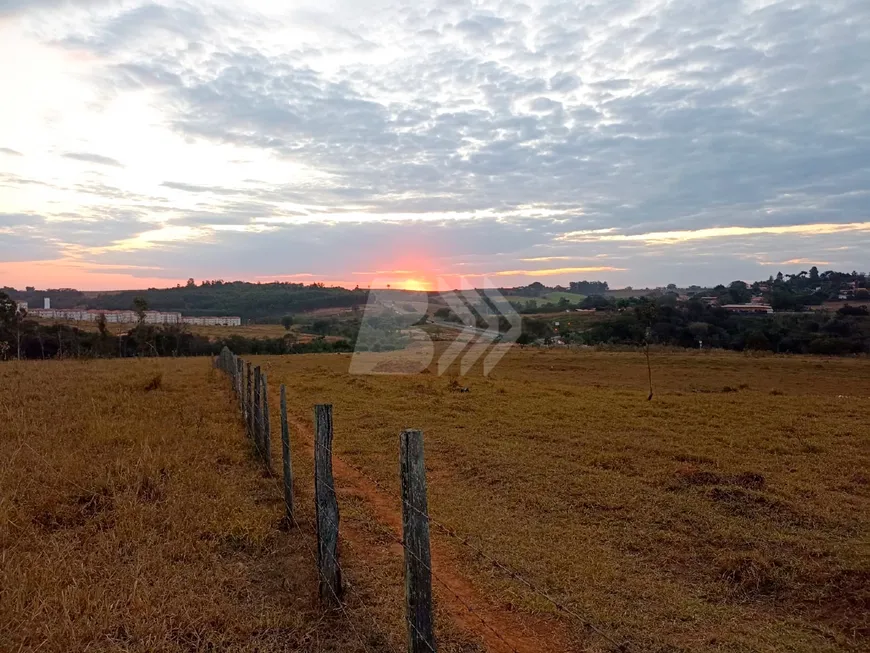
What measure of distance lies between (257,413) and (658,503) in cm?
608

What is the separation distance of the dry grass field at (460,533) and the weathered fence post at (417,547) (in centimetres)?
88

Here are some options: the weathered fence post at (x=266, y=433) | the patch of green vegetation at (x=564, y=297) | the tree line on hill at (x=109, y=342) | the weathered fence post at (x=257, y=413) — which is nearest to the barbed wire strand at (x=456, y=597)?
the weathered fence post at (x=266, y=433)

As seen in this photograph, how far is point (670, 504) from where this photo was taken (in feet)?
25.7

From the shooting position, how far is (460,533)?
6660mm

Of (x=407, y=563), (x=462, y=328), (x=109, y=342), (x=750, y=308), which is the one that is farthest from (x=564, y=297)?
(x=407, y=563)

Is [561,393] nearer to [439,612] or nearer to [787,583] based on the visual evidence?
[787,583]

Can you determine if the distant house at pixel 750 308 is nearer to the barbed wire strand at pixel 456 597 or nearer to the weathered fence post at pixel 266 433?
the weathered fence post at pixel 266 433

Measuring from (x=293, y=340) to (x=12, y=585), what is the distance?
5259 cm

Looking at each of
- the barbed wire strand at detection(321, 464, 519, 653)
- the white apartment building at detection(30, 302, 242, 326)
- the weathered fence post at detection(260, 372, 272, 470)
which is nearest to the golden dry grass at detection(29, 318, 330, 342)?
the white apartment building at detection(30, 302, 242, 326)

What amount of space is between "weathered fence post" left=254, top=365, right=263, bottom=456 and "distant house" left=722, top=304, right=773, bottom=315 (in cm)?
6229

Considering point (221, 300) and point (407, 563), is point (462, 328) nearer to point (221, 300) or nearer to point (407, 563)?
point (407, 563)

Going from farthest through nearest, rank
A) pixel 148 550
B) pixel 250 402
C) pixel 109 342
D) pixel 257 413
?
pixel 109 342
pixel 250 402
pixel 257 413
pixel 148 550

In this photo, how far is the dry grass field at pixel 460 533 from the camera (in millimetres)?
4445

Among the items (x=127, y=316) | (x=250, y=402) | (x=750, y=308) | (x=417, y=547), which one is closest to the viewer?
(x=417, y=547)
